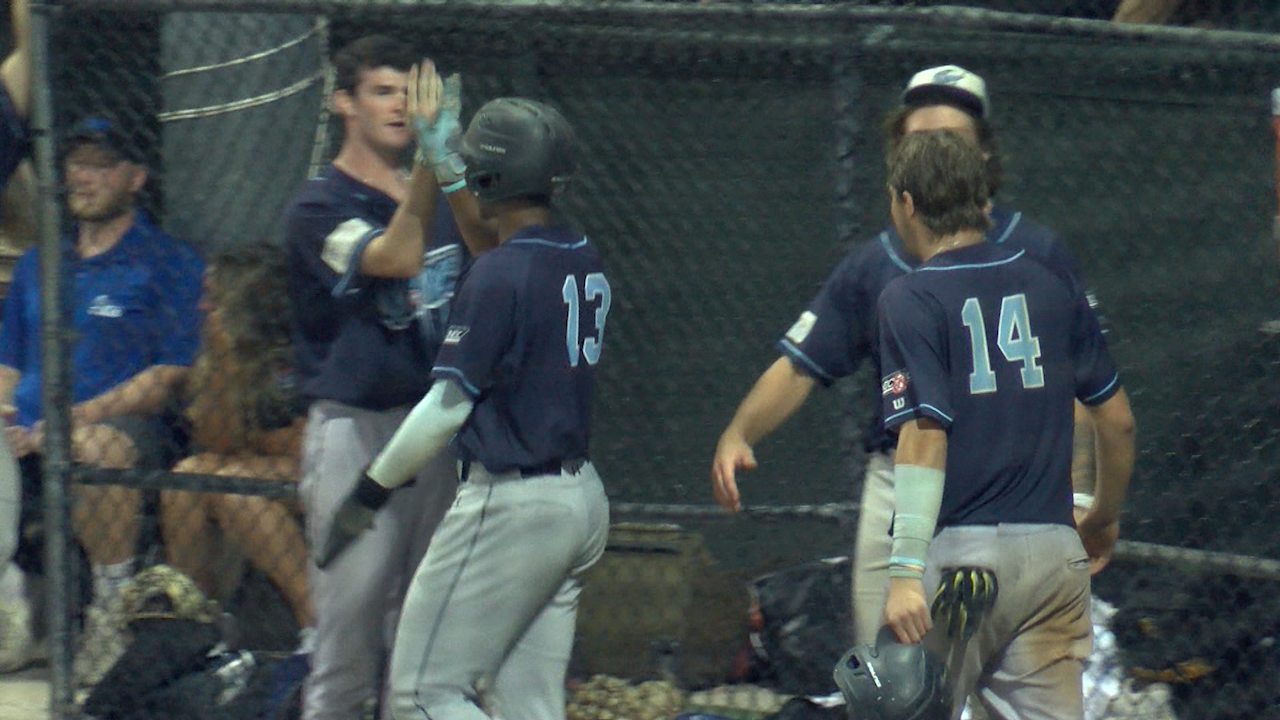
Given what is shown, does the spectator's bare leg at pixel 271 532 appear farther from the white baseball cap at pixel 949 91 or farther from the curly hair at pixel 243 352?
the white baseball cap at pixel 949 91

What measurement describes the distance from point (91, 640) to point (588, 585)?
4.67 feet

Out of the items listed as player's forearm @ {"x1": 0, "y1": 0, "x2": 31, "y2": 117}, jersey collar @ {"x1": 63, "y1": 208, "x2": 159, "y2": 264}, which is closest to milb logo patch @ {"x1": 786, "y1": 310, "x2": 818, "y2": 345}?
jersey collar @ {"x1": 63, "y1": 208, "x2": 159, "y2": 264}

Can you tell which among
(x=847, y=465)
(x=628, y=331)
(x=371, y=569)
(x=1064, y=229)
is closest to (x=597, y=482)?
(x=371, y=569)

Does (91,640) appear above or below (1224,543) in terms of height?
below

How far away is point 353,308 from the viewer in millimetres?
3955

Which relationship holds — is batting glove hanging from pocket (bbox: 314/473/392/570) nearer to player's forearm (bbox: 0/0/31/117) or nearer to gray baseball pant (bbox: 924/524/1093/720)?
gray baseball pant (bbox: 924/524/1093/720)

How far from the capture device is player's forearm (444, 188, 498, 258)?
12.6ft

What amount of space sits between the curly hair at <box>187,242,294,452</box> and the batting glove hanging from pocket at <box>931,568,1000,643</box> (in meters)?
2.28

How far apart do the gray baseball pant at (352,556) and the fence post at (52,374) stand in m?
0.80

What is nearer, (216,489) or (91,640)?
(216,489)

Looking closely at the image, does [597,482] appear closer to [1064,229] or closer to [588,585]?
[588,585]

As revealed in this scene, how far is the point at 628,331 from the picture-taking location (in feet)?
A: 17.6

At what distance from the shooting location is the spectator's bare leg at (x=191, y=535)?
508cm

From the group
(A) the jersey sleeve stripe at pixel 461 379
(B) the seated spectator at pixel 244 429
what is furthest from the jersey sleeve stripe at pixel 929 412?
(B) the seated spectator at pixel 244 429
